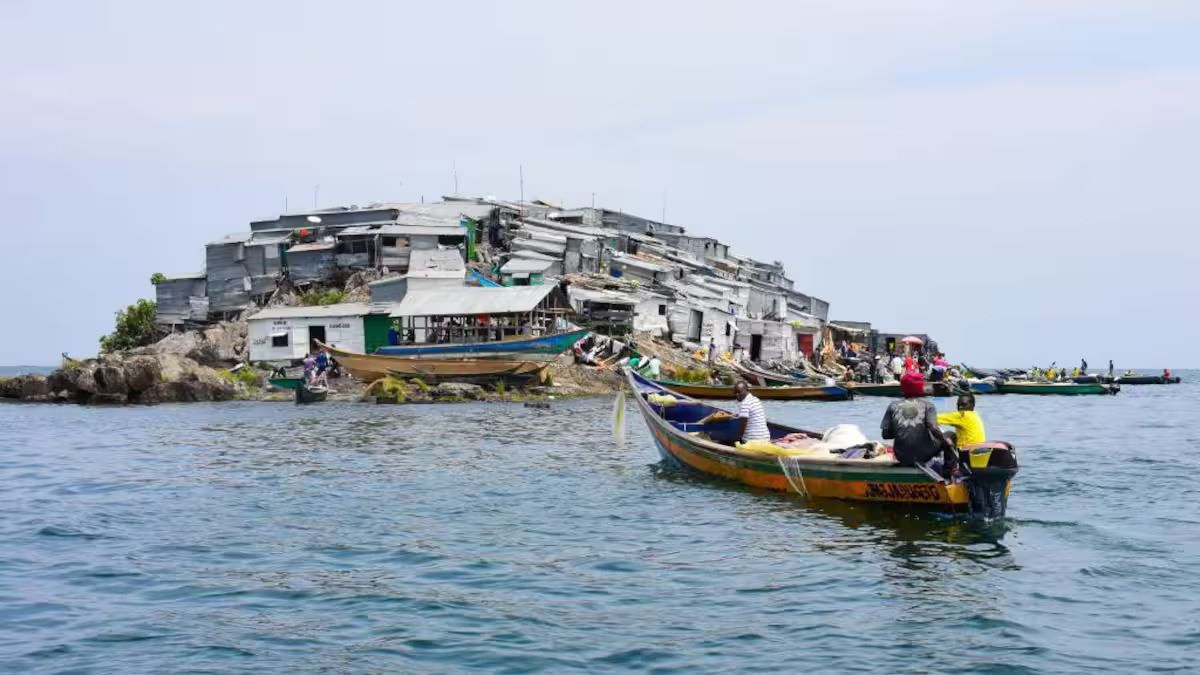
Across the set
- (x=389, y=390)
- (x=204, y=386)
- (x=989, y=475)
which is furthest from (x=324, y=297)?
(x=989, y=475)

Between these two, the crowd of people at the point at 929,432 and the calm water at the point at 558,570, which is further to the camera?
the crowd of people at the point at 929,432

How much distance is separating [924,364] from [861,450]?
172 ft

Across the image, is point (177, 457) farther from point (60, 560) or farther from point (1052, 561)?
point (1052, 561)

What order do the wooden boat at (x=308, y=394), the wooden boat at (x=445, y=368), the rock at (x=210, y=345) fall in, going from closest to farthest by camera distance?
1. the wooden boat at (x=308, y=394)
2. the wooden boat at (x=445, y=368)
3. the rock at (x=210, y=345)

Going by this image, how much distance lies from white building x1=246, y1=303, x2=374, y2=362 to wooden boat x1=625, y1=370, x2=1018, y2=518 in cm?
2854

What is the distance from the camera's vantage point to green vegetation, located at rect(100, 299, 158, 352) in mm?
61188

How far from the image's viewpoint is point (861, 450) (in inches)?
668

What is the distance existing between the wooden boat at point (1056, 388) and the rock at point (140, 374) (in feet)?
140

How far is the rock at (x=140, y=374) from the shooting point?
43281mm

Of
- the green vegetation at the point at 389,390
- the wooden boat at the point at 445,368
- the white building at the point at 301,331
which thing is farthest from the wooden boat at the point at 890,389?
the white building at the point at 301,331

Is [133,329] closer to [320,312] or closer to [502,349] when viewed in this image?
[320,312]

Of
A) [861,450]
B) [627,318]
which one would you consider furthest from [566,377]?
[861,450]

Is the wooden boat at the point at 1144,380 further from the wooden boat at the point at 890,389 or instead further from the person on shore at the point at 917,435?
the person on shore at the point at 917,435

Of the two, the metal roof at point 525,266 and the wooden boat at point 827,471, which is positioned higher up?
the metal roof at point 525,266
